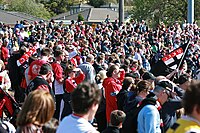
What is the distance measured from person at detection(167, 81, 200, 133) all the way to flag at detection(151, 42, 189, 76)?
23.1 ft

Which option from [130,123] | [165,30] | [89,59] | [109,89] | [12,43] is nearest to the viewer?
[130,123]

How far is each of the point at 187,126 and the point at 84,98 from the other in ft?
3.34

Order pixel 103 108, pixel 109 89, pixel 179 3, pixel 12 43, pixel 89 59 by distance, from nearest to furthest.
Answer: pixel 109 89 < pixel 103 108 < pixel 89 59 < pixel 12 43 < pixel 179 3

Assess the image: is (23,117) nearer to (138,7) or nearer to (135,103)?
(135,103)

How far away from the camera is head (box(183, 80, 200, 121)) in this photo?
338 cm

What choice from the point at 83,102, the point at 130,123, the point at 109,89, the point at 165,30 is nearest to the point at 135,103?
the point at 130,123

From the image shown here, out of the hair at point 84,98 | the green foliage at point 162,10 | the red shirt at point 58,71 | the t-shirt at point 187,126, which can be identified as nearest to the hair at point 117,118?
the hair at point 84,98

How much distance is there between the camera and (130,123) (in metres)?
6.16

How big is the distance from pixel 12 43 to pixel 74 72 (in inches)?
413

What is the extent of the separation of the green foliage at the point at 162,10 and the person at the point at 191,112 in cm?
5378

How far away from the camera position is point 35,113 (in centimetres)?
413

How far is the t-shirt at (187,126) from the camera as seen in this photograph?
3.38 meters

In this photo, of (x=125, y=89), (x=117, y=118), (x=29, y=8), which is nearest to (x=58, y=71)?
(x=125, y=89)

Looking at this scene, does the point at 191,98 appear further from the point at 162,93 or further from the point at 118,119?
the point at 118,119
